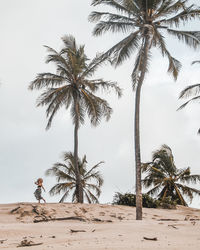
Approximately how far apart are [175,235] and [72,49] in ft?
54.1

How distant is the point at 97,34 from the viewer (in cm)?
1398

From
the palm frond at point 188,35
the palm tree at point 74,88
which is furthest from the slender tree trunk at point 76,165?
the palm frond at point 188,35

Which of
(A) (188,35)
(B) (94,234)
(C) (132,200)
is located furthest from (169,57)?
(B) (94,234)

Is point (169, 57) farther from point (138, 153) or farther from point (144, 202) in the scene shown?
point (144, 202)

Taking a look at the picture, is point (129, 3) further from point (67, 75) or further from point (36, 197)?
point (36, 197)

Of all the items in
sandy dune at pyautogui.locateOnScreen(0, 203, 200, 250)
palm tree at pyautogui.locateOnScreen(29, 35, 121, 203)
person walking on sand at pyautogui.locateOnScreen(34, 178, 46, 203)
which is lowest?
sandy dune at pyautogui.locateOnScreen(0, 203, 200, 250)

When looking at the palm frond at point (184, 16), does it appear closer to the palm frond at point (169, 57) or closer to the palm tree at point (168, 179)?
the palm frond at point (169, 57)

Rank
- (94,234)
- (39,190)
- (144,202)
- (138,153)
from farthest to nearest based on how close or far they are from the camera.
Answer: (144,202) → (39,190) → (138,153) → (94,234)

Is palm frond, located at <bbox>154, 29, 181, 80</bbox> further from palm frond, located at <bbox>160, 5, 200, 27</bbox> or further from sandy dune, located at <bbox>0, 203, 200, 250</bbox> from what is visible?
sandy dune, located at <bbox>0, 203, 200, 250</bbox>

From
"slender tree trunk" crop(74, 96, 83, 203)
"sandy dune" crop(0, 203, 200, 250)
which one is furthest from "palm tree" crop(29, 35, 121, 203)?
"sandy dune" crop(0, 203, 200, 250)

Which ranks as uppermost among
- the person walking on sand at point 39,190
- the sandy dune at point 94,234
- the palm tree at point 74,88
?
the palm tree at point 74,88

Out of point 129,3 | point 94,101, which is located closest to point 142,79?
point 129,3

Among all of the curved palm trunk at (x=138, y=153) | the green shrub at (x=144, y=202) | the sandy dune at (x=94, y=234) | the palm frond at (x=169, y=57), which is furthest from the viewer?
the green shrub at (x=144, y=202)

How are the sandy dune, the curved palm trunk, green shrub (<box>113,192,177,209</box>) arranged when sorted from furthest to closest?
green shrub (<box>113,192,177,209</box>) < the curved palm trunk < the sandy dune
